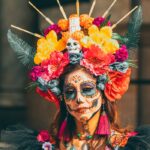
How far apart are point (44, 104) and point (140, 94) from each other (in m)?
1.44

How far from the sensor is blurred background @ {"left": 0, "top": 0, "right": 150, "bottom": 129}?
991 cm

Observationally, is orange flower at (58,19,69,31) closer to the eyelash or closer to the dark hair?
the dark hair

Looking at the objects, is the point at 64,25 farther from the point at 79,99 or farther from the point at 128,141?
the point at 128,141

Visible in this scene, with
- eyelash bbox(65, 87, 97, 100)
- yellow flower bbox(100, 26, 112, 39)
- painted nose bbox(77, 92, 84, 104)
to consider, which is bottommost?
painted nose bbox(77, 92, 84, 104)

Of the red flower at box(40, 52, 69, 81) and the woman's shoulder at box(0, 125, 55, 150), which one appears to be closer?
the red flower at box(40, 52, 69, 81)

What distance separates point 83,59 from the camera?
588 centimetres

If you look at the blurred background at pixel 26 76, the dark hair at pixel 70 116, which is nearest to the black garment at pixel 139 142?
the dark hair at pixel 70 116

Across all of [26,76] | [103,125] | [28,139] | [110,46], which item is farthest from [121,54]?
[26,76]

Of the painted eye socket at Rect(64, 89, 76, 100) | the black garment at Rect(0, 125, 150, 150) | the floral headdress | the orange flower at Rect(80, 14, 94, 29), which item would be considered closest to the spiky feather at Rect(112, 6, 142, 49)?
the floral headdress

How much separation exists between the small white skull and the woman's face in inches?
6.3

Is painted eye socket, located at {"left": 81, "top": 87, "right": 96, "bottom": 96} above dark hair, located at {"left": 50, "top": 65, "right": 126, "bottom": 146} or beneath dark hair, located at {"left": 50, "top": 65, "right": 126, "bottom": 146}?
above

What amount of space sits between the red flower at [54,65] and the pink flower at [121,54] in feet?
1.30

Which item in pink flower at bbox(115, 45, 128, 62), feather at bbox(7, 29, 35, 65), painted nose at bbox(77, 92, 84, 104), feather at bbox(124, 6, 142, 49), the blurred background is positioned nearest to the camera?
painted nose at bbox(77, 92, 84, 104)

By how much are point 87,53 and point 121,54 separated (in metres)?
0.27
